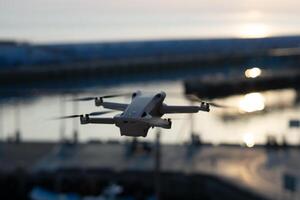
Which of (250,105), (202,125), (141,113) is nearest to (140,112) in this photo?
(141,113)

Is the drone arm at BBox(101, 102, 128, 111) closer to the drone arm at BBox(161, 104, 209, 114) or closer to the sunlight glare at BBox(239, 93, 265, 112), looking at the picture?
the drone arm at BBox(161, 104, 209, 114)

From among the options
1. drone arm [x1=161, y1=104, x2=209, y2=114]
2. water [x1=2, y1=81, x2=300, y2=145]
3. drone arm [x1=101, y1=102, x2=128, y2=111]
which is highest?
drone arm [x1=101, y1=102, x2=128, y2=111]

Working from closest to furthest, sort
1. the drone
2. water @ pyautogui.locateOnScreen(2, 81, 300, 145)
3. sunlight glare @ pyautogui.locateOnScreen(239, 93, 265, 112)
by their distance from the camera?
the drone, sunlight glare @ pyautogui.locateOnScreen(239, 93, 265, 112), water @ pyautogui.locateOnScreen(2, 81, 300, 145)

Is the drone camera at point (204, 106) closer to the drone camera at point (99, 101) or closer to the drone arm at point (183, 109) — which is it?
the drone arm at point (183, 109)

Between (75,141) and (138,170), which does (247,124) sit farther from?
(138,170)

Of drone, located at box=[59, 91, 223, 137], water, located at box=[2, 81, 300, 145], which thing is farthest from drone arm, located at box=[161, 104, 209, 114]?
water, located at box=[2, 81, 300, 145]

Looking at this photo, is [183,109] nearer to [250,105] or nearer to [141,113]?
[141,113]

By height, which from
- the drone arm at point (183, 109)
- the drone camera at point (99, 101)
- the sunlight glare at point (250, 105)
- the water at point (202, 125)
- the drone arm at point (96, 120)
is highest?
the drone camera at point (99, 101)

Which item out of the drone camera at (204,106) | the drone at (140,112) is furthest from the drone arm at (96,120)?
the drone camera at (204,106)

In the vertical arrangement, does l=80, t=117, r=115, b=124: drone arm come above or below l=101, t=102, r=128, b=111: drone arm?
below
